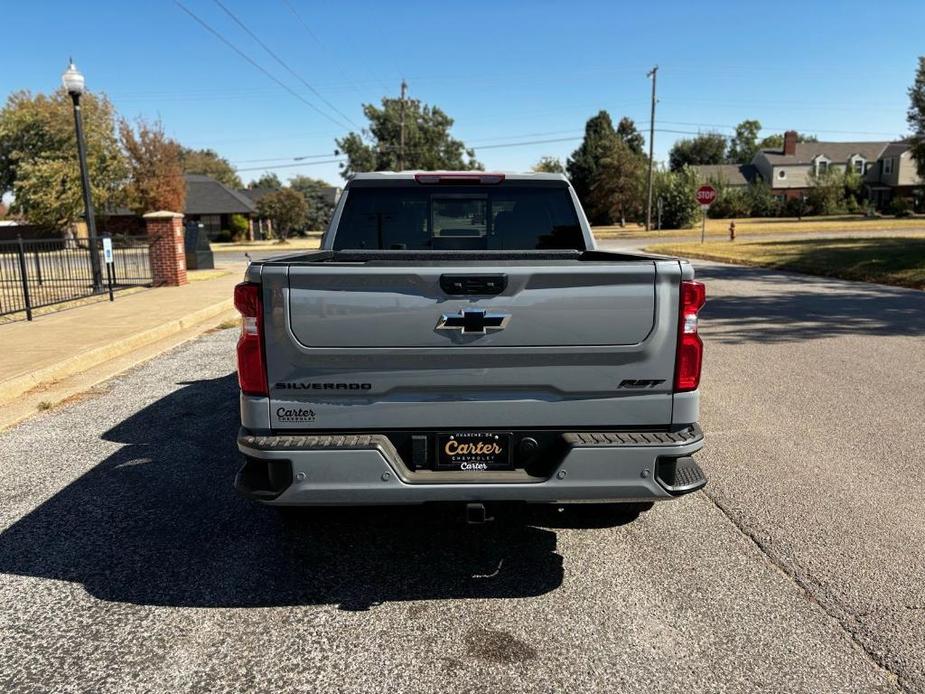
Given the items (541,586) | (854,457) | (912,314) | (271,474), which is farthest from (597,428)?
(912,314)

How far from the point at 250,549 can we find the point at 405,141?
A: 262 feet

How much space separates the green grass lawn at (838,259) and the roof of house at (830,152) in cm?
5886

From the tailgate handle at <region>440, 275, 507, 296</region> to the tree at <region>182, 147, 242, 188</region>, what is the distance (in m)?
112

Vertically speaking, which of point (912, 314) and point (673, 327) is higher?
point (673, 327)

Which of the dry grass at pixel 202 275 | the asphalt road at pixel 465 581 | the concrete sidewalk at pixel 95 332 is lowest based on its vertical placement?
the asphalt road at pixel 465 581

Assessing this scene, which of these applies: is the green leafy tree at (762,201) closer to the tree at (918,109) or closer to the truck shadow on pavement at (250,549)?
the tree at (918,109)

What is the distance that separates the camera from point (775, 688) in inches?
108

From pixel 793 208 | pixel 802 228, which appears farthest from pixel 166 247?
pixel 793 208

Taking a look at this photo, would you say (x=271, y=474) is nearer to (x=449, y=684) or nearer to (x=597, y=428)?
(x=449, y=684)

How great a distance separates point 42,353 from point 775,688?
9238 millimetres

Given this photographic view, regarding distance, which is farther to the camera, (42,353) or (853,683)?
(42,353)

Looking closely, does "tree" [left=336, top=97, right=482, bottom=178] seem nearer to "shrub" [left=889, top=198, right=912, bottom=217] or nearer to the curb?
"shrub" [left=889, top=198, right=912, bottom=217]

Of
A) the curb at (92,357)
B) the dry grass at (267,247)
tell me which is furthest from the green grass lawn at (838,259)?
the dry grass at (267,247)

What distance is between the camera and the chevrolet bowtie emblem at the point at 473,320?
3143mm
